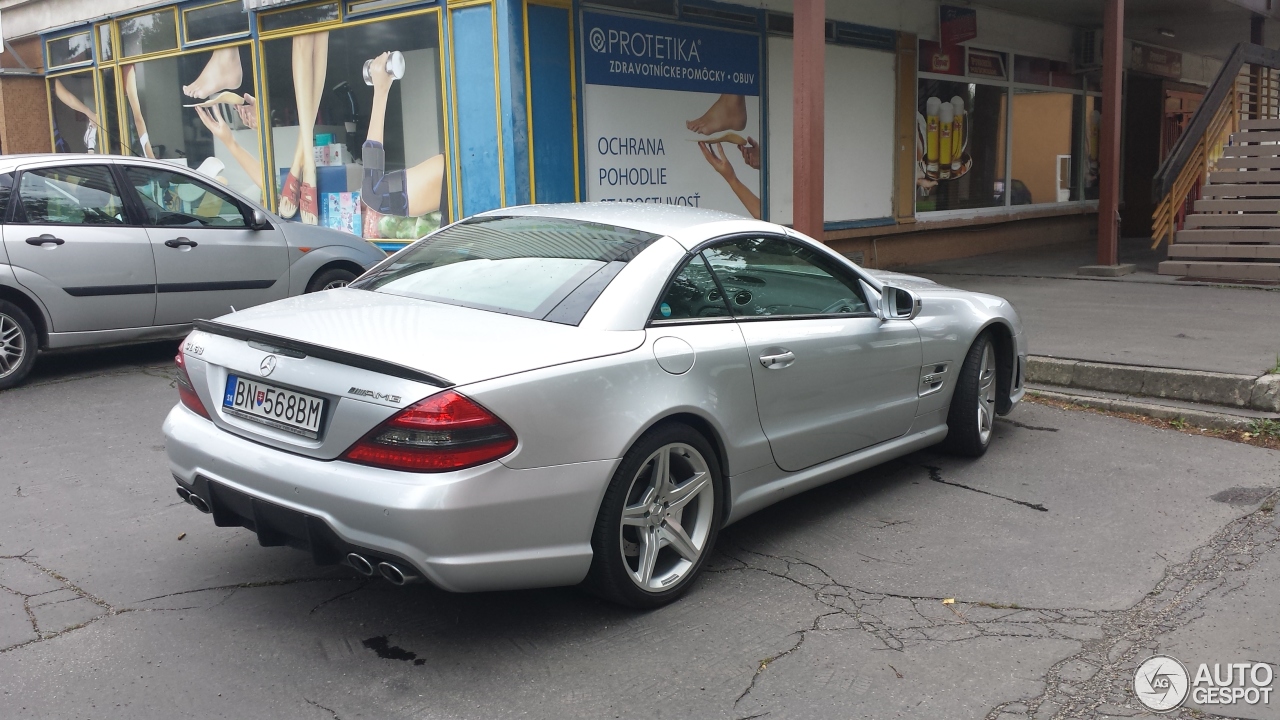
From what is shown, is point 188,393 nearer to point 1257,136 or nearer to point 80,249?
point 80,249

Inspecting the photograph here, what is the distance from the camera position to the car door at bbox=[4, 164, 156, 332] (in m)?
7.38

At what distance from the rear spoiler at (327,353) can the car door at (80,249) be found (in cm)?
426

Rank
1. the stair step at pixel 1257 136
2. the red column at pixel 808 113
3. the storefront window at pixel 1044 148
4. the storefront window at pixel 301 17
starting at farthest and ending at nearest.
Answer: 1. the storefront window at pixel 1044 148
2. the stair step at pixel 1257 136
3. the storefront window at pixel 301 17
4. the red column at pixel 808 113

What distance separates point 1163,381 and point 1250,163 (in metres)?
8.51

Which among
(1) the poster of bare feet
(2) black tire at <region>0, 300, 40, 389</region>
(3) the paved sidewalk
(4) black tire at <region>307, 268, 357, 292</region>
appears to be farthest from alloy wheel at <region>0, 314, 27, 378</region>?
(3) the paved sidewalk

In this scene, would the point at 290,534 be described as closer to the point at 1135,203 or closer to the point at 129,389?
the point at 129,389

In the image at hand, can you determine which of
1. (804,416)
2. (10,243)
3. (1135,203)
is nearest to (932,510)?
(804,416)

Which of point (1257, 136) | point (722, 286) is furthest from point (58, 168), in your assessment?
point (1257, 136)

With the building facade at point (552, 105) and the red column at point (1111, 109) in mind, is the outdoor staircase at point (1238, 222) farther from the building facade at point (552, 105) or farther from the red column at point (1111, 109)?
the building facade at point (552, 105)

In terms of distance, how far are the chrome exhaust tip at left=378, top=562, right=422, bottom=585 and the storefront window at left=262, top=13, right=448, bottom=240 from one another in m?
7.63

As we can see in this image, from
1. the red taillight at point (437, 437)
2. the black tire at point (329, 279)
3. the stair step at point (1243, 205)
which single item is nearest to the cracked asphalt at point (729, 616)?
the red taillight at point (437, 437)

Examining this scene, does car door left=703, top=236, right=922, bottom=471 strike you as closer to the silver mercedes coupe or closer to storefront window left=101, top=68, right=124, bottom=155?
the silver mercedes coupe

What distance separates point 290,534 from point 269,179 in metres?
9.82

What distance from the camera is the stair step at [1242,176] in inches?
532
